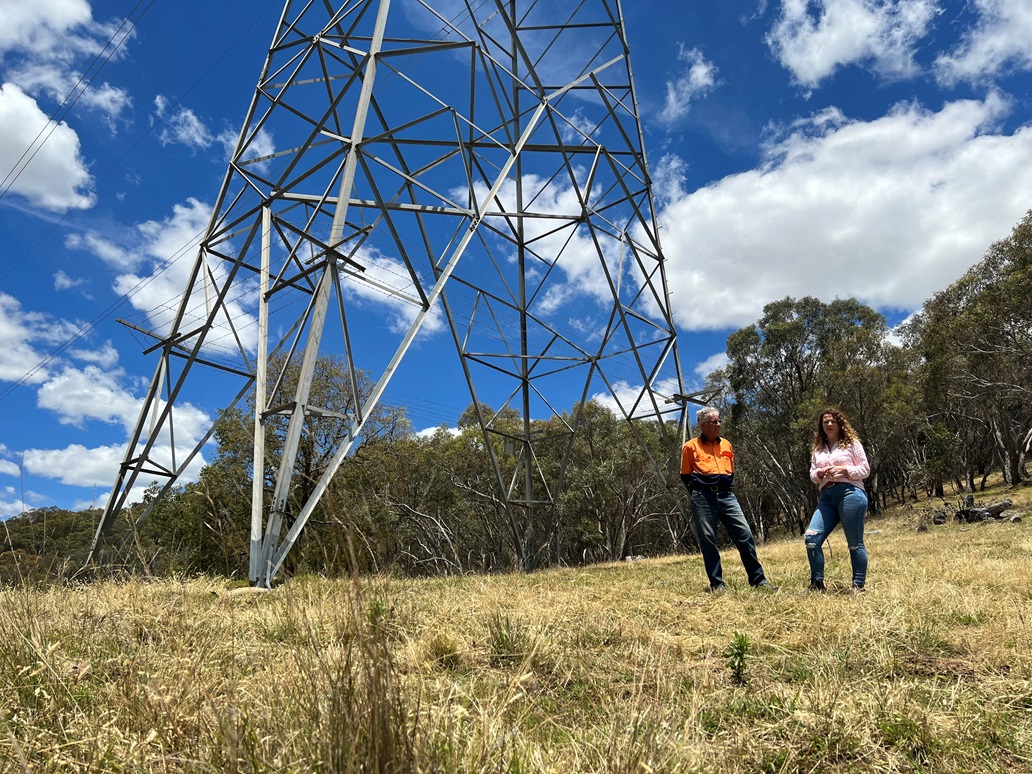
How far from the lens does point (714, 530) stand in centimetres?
550

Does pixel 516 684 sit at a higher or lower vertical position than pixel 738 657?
higher

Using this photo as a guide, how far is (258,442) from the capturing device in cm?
648

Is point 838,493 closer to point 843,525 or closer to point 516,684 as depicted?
point 843,525

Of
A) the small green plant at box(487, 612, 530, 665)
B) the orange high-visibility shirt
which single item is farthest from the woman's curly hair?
the small green plant at box(487, 612, 530, 665)

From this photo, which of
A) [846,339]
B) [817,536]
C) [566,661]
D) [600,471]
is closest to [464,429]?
[600,471]

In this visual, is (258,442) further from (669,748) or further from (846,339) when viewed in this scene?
(846,339)

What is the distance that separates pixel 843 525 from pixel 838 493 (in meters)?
0.26

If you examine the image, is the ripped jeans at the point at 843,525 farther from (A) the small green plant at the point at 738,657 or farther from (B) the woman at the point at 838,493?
(A) the small green plant at the point at 738,657

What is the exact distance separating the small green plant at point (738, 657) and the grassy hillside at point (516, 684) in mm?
11

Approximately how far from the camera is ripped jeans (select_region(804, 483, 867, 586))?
15.4 ft

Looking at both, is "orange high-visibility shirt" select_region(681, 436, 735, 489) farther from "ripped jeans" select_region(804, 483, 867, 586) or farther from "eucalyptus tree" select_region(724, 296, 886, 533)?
"eucalyptus tree" select_region(724, 296, 886, 533)

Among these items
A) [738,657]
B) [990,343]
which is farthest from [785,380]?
[738,657]

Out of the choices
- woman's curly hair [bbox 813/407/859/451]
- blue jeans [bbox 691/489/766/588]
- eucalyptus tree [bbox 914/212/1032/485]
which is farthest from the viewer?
eucalyptus tree [bbox 914/212/1032/485]

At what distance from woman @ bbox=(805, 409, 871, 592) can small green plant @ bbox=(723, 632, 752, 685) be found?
2468mm
